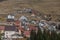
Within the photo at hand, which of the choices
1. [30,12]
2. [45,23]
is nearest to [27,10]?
[30,12]

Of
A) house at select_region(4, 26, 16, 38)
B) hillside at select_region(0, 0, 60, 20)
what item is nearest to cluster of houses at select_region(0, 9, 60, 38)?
house at select_region(4, 26, 16, 38)

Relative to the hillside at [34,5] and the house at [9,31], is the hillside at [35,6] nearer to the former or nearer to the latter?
the hillside at [34,5]

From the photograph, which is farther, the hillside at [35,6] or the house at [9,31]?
the hillside at [35,6]

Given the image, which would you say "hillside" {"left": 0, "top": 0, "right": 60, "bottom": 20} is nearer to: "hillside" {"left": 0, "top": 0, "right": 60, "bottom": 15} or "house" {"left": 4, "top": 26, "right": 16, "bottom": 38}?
"hillside" {"left": 0, "top": 0, "right": 60, "bottom": 15}

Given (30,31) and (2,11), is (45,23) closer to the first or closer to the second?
(30,31)

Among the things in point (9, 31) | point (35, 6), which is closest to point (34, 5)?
point (35, 6)

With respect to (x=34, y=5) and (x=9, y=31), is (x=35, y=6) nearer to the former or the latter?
(x=34, y=5)

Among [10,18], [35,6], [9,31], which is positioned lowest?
[9,31]

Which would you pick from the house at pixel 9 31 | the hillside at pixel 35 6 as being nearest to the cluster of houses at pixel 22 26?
the house at pixel 9 31

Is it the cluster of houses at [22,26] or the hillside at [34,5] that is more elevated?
the hillside at [34,5]
